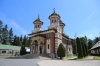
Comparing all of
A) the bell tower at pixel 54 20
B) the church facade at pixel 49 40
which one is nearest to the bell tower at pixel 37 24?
the church facade at pixel 49 40

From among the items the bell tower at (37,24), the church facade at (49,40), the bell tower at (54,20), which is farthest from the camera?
the bell tower at (37,24)

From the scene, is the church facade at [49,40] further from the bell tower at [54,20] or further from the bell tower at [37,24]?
the bell tower at [37,24]

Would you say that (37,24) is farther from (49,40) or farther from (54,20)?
(49,40)

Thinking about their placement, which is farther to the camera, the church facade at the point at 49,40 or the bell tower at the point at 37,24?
the bell tower at the point at 37,24

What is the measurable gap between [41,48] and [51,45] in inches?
168

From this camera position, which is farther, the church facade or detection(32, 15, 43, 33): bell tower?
detection(32, 15, 43, 33): bell tower

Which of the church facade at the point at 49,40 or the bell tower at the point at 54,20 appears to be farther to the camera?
the bell tower at the point at 54,20

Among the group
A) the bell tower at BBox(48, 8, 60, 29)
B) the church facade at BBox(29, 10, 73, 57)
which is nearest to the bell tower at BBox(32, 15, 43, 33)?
the church facade at BBox(29, 10, 73, 57)

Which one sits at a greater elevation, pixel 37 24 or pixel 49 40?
pixel 37 24

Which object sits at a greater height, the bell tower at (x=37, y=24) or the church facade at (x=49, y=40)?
the bell tower at (x=37, y=24)

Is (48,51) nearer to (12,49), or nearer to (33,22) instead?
(33,22)

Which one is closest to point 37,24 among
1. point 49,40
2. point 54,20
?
point 54,20

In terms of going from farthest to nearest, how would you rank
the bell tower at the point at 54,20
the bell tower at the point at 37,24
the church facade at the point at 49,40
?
the bell tower at the point at 37,24 → the bell tower at the point at 54,20 → the church facade at the point at 49,40

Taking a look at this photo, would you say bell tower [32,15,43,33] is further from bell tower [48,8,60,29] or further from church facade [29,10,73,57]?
bell tower [48,8,60,29]
